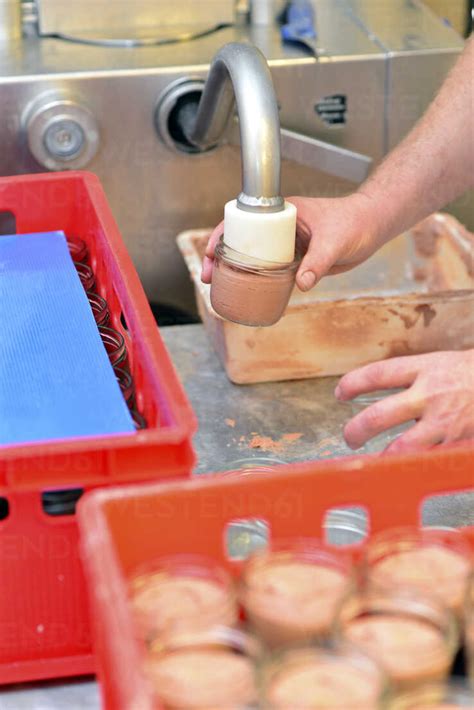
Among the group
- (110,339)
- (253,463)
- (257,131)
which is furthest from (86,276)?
(257,131)

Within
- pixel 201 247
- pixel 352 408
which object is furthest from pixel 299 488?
pixel 201 247

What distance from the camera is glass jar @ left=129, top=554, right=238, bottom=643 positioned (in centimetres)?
92

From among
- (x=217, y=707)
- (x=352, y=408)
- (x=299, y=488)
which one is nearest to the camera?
(x=217, y=707)

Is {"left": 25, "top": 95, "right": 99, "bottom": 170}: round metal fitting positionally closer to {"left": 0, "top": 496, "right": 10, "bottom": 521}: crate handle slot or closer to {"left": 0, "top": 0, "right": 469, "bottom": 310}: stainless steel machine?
{"left": 0, "top": 0, "right": 469, "bottom": 310}: stainless steel machine

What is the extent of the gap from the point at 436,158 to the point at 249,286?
0.57 meters

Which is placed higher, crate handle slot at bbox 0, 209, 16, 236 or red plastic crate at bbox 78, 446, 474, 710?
red plastic crate at bbox 78, 446, 474, 710

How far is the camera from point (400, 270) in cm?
224

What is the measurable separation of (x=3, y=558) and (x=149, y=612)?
0.71 ft

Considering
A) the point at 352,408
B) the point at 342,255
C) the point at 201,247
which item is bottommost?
the point at 352,408

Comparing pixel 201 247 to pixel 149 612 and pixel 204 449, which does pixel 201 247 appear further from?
pixel 149 612

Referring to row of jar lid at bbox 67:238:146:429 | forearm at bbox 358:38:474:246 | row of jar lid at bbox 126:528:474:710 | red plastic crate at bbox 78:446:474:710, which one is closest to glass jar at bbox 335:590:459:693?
row of jar lid at bbox 126:528:474:710

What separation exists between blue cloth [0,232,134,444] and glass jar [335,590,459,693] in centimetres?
32

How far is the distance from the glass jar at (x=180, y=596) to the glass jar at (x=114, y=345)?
1.37ft

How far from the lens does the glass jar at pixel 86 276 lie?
168cm
